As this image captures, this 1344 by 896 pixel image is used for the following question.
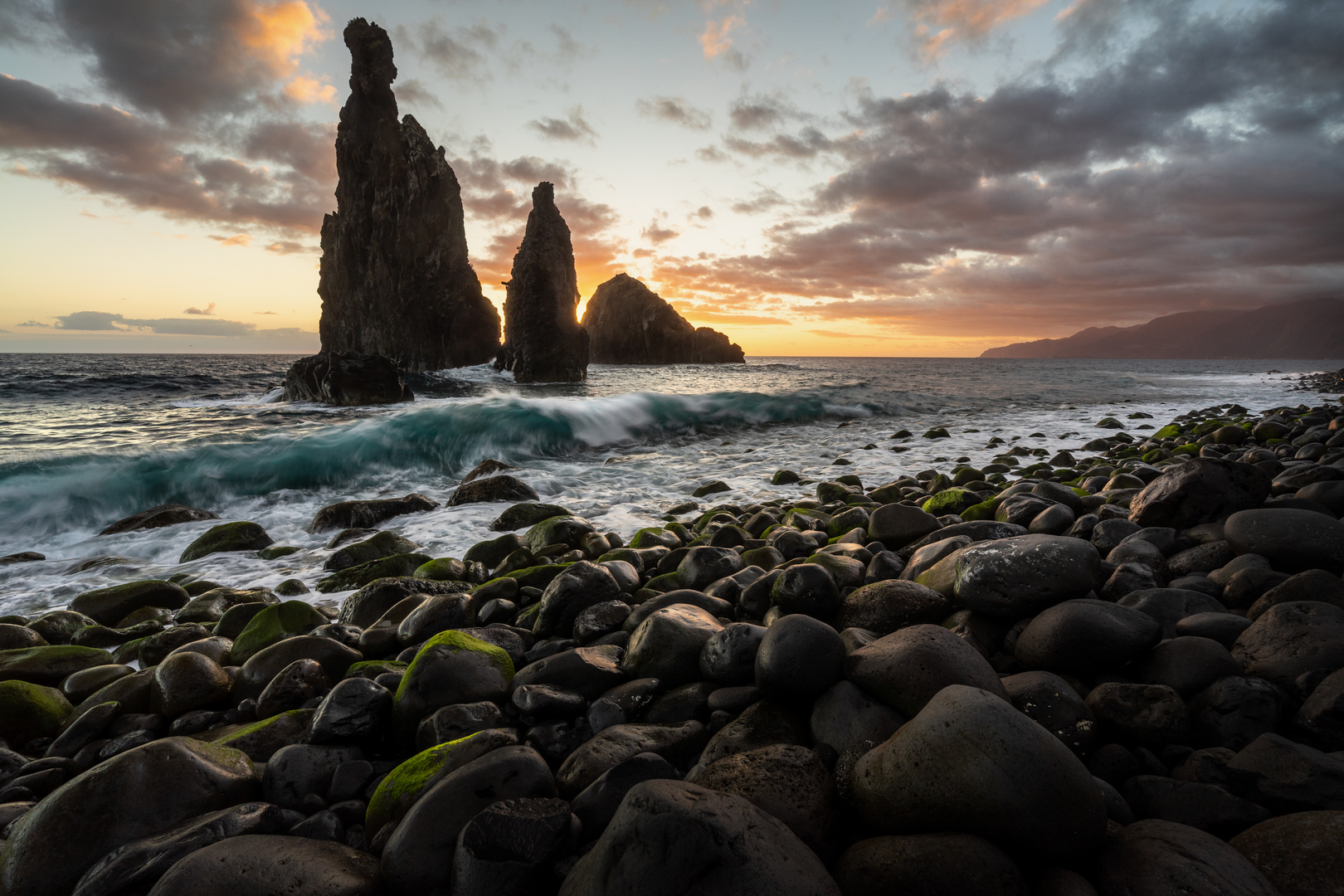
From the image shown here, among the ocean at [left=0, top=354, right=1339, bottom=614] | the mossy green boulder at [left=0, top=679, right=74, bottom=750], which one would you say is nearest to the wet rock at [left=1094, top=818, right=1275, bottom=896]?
the mossy green boulder at [left=0, top=679, right=74, bottom=750]

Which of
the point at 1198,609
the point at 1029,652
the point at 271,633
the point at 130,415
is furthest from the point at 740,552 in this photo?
the point at 130,415

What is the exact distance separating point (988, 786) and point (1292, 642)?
1.61 metres

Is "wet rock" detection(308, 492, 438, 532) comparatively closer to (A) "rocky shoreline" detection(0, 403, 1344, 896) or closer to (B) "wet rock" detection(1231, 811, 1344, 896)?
(A) "rocky shoreline" detection(0, 403, 1344, 896)

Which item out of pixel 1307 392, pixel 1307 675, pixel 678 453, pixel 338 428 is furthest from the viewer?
pixel 1307 392

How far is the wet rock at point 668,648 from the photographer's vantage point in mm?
2469

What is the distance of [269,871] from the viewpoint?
5.04 feet

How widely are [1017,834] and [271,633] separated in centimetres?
433

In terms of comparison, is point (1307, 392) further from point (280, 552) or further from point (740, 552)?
point (280, 552)

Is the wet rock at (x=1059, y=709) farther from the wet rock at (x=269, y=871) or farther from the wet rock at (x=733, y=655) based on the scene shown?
the wet rock at (x=269, y=871)

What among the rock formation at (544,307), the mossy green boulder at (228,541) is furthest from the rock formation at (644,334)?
the mossy green boulder at (228,541)

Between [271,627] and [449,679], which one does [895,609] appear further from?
[271,627]

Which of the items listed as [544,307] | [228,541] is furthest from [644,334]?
[228,541]

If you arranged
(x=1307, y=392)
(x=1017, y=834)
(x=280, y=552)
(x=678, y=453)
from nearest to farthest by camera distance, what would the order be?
(x=1017, y=834) < (x=280, y=552) < (x=678, y=453) < (x=1307, y=392)

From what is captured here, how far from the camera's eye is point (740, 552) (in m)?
4.52
